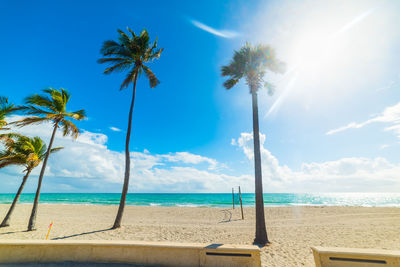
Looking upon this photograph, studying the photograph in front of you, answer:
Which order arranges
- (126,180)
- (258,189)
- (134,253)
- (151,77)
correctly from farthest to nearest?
(151,77) → (126,180) → (258,189) → (134,253)

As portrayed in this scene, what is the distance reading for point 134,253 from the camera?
4125mm

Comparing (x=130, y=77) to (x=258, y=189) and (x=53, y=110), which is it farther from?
(x=258, y=189)

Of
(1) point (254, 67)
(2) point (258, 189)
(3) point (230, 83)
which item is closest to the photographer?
(2) point (258, 189)

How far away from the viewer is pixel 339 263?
11.7 ft

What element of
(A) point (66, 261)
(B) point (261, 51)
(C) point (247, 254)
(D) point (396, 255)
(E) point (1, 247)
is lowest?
A: (A) point (66, 261)

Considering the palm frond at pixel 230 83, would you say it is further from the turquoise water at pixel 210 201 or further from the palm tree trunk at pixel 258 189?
the turquoise water at pixel 210 201

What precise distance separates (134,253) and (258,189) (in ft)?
20.1

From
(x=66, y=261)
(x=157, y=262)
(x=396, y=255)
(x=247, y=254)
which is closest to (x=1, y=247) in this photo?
(x=66, y=261)

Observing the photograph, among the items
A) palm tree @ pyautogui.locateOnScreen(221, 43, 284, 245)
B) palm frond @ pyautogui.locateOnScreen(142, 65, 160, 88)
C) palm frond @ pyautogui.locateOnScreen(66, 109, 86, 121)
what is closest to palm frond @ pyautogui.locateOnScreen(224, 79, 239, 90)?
palm tree @ pyautogui.locateOnScreen(221, 43, 284, 245)

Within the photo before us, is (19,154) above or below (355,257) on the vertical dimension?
above

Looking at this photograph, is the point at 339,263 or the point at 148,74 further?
the point at 148,74

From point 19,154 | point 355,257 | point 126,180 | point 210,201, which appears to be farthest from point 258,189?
point 210,201

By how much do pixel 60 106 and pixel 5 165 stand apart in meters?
5.09

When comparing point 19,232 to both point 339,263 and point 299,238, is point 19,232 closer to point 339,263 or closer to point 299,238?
point 339,263
